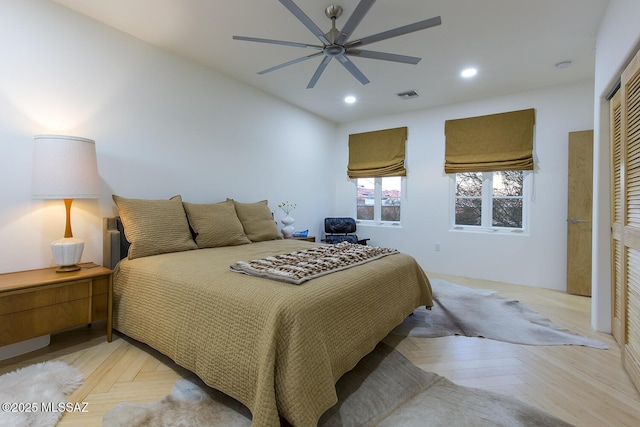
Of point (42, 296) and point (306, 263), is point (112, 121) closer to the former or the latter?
point (42, 296)

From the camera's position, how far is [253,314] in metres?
1.41

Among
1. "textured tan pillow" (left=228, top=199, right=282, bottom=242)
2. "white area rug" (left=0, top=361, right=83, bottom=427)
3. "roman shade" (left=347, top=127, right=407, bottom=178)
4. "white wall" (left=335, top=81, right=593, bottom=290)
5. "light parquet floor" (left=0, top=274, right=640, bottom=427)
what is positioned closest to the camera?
"white area rug" (left=0, top=361, right=83, bottom=427)

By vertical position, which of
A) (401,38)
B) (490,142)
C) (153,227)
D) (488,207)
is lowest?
(153,227)

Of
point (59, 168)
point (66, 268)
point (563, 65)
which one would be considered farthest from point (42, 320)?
point (563, 65)

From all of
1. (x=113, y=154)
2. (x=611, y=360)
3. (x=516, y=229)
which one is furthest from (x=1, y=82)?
(x=516, y=229)

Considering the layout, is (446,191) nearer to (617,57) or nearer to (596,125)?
(596,125)

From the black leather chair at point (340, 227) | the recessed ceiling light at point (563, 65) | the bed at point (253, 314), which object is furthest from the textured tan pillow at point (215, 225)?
the recessed ceiling light at point (563, 65)

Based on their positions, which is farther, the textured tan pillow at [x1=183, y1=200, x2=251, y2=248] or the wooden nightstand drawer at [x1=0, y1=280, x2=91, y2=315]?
the textured tan pillow at [x1=183, y1=200, x2=251, y2=248]

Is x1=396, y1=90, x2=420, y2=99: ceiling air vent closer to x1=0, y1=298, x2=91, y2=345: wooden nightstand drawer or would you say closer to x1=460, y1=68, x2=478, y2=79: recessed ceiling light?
x1=460, y1=68, x2=478, y2=79: recessed ceiling light

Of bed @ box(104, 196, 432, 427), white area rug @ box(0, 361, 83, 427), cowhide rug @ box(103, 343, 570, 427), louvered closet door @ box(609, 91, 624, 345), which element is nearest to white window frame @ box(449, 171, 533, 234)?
louvered closet door @ box(609, 91, 624, 345)

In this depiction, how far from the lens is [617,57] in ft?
6.71

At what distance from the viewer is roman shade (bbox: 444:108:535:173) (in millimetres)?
3932

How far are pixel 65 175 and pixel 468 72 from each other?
4.03m

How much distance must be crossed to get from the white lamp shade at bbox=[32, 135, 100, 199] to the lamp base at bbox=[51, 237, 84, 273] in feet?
1.09
